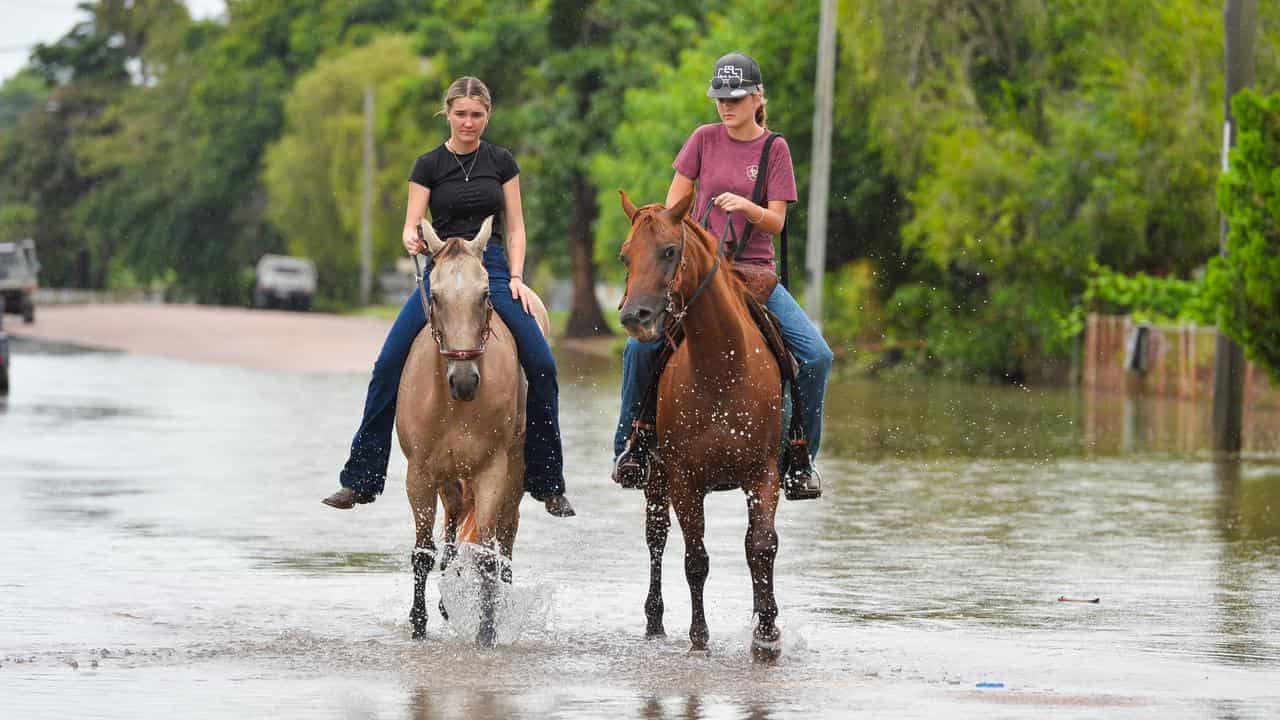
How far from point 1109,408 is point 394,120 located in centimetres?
5197

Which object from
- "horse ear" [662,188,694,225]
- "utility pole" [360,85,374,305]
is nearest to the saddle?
"horse ear" [662,188,694,225]

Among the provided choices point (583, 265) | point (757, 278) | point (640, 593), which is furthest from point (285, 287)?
point (757, 278)

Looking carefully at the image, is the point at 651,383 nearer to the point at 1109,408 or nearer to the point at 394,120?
the point at 1109,408

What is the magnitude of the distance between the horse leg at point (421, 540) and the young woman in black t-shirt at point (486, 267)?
45 centimetres

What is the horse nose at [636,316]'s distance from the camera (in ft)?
30.6

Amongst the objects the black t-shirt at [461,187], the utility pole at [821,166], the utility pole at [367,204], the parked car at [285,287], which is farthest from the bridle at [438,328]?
the parked car at [285,287]

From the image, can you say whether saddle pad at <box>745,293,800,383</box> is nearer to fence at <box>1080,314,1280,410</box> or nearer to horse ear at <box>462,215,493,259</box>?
horse ear at <box>462,215,493,259</box>

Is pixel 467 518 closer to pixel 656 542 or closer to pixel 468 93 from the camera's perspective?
pixel 656 542

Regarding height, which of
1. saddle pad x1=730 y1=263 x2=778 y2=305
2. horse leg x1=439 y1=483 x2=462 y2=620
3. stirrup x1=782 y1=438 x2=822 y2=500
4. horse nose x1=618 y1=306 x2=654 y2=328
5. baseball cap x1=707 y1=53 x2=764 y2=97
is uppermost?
baseball cap x1=707 y1=53 x2=764 y2=97

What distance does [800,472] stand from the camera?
10680 millimetres

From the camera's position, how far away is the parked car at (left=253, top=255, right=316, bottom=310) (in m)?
82.7

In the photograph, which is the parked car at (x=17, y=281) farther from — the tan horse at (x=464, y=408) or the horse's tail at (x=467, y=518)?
the tan horse at (x=464, y=408)

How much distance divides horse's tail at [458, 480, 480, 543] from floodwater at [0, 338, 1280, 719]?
36 cm

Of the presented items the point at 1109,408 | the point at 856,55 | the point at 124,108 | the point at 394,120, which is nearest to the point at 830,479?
the point at 1109,408
